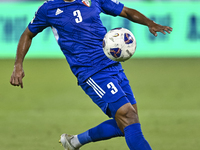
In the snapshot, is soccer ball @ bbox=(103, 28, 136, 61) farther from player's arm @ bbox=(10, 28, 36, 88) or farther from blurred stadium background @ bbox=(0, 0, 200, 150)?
blurred stadium background @ bbox=(0, 0, 200, 150)

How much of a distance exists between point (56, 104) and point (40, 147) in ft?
9.79

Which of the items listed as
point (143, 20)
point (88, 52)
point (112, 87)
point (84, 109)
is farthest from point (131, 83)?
point (112, 87)

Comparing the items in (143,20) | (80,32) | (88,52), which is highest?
(143,20)

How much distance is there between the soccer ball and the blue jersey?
145 mm

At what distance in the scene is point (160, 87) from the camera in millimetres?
9836

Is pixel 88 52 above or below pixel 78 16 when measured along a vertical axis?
below

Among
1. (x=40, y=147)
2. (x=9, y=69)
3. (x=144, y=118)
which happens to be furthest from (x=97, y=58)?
(x=9, y=69)

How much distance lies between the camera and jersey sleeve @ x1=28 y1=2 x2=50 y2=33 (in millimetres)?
4598

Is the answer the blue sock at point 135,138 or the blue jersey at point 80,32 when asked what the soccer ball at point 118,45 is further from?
the blue sock at point 135,138

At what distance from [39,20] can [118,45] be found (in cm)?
97

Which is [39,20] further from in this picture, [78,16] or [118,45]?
[118,45]

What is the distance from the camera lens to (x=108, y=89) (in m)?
4.32

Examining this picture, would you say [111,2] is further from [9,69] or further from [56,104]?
[9,69]

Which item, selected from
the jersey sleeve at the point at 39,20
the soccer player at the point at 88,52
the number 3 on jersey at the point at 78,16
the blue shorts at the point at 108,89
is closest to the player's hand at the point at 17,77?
the soccer player at the point at 88,52
